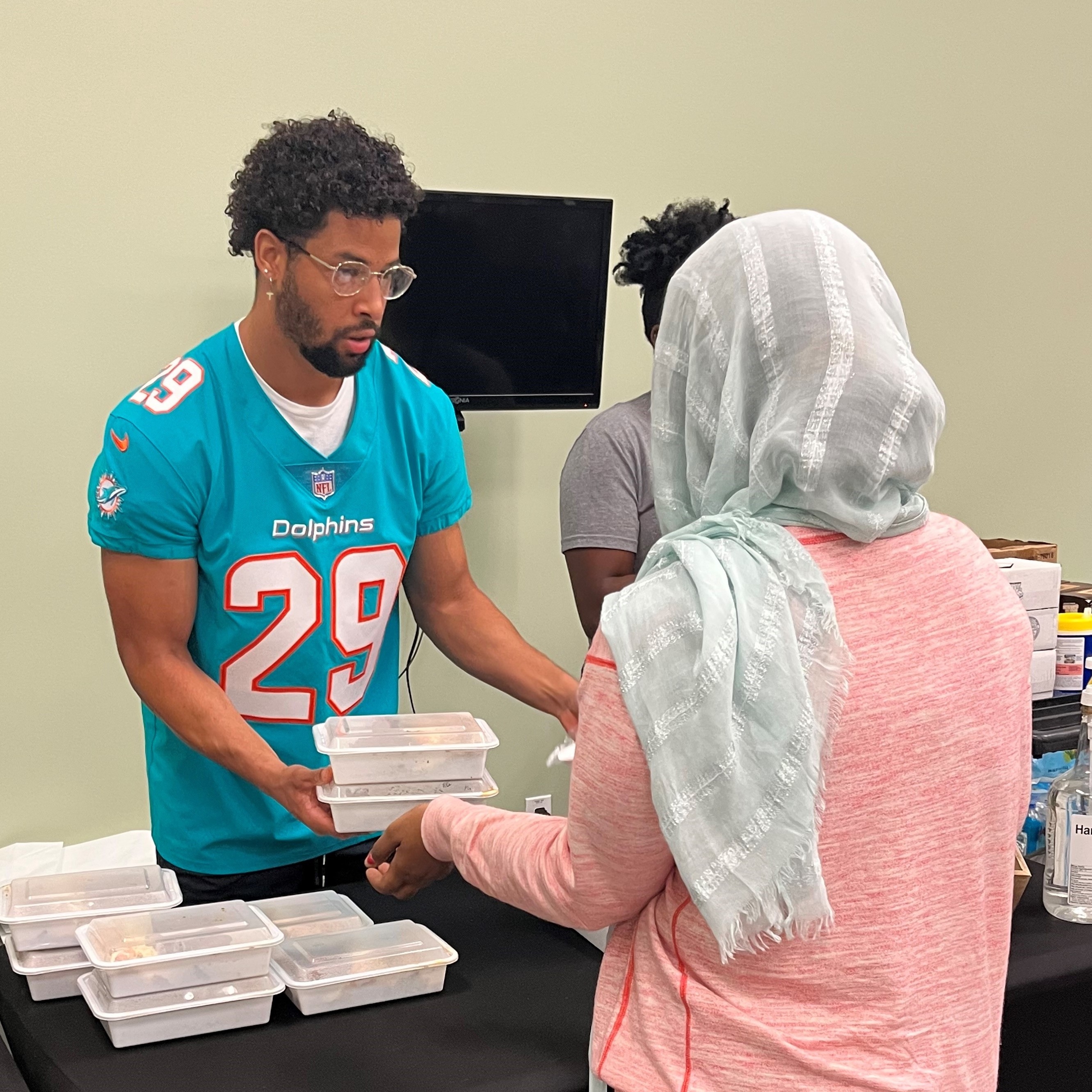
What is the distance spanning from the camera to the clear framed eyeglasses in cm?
177

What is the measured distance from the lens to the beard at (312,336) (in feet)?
5.76

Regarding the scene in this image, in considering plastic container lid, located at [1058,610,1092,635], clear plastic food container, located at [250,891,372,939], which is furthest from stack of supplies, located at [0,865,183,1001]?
plastic container lid, located at [1058,610,1092,635]

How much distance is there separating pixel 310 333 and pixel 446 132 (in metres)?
1.51

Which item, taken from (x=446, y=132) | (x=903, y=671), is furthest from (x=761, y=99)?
(x=903, y=671)

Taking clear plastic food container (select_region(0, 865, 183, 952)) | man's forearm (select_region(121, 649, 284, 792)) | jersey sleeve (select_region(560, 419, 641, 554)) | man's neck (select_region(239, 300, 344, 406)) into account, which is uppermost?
man's neck (select_region(239, 300, 344, 406))

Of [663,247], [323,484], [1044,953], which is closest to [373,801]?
[323,484]

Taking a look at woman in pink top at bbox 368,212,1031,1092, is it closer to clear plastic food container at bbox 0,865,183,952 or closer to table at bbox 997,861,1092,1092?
table at bbox 997,861,1092,1092

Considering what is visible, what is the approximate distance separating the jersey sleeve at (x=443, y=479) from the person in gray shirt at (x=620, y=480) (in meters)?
0.57

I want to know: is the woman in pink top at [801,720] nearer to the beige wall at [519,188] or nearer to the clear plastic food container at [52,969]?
the clear plastic food container at [52,969]

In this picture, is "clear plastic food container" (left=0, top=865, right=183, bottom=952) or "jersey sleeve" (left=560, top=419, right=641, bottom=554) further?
"jersey sleeve" (left=560, top=419, right=641, bottom=554)

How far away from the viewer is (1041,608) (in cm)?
197

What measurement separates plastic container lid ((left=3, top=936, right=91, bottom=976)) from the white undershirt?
2.41 feet

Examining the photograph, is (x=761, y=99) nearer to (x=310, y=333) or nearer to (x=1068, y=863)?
(x=310, y=333)

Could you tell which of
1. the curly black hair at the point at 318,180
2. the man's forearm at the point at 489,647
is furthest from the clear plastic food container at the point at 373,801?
the curly black hair at the point at 318,180
